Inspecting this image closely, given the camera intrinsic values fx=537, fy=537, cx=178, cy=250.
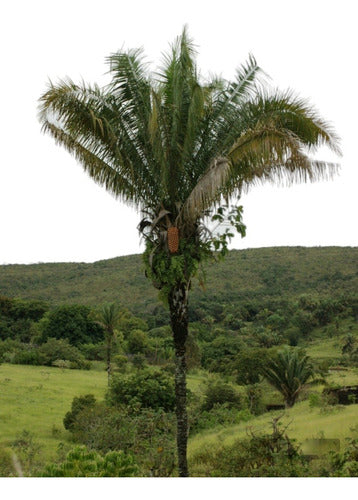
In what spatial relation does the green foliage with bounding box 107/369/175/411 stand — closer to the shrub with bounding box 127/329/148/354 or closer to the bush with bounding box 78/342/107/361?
the shrub with bounding box 127/329/148/354

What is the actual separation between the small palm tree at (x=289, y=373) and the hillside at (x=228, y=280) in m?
25.6

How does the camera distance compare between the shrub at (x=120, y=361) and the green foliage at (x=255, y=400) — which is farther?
the shrub at (x=120, y=361)

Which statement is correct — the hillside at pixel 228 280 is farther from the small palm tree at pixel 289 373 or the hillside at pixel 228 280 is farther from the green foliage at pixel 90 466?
the green foliage at pixel 90 466

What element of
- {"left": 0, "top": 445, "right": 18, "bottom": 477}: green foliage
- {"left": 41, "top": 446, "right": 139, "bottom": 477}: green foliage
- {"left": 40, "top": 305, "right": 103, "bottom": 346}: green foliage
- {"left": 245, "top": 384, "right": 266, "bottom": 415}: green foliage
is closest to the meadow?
{"left": 0, "top": 445, "right": 18, "bottom": 477}: green foliage

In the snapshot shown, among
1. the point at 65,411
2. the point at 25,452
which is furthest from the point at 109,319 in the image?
the point at 25,452

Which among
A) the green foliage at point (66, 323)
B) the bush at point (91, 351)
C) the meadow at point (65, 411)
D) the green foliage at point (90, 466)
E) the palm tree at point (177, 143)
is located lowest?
the bush at point (91, 351)

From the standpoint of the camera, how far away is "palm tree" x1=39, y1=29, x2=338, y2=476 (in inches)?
308

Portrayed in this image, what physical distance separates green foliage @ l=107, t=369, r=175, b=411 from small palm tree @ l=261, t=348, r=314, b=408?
12.8 feet

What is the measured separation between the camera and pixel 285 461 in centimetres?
821

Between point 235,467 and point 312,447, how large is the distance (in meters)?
2.53

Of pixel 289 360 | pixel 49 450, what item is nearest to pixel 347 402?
pixel 289 360

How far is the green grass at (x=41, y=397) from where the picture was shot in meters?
18.4

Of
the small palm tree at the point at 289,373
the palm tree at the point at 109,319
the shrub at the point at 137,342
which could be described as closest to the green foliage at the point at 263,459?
the small palm tree at the point at 289,373
